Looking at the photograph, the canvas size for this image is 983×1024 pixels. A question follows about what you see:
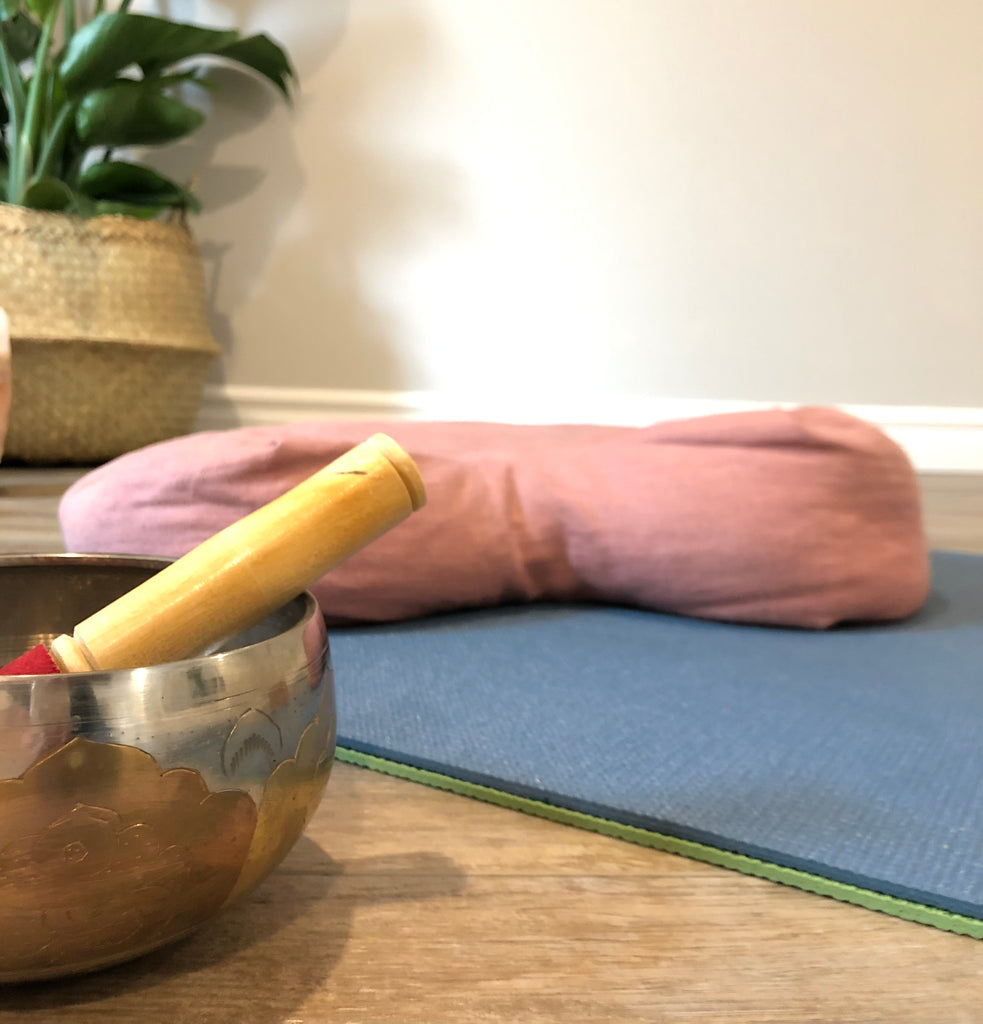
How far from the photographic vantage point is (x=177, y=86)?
1.95m

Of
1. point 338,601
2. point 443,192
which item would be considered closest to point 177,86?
point 443,192

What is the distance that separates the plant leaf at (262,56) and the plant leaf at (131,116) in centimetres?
13

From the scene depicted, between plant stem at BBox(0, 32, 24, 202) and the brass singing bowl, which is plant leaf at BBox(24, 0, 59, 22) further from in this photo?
the brass singing bowl

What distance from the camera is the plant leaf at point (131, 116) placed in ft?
5.42

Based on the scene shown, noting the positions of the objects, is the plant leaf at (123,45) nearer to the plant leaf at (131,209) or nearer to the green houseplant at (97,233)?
the green houseplant at (97,233)

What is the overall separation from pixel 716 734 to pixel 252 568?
0.34m

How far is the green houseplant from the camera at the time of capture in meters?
1.66

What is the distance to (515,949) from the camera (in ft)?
1.23

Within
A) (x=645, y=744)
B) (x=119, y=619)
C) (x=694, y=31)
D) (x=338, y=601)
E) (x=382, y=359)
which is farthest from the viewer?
(x=382, y=359)

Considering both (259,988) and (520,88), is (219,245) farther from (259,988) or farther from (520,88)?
(259,988)

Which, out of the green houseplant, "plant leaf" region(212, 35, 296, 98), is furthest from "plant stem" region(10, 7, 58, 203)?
"plant leaf" region(212, 35, 296, 98)

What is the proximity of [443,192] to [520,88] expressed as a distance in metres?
Result: 0.25

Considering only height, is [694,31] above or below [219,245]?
above

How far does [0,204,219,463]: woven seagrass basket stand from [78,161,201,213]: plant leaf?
0.16ft
